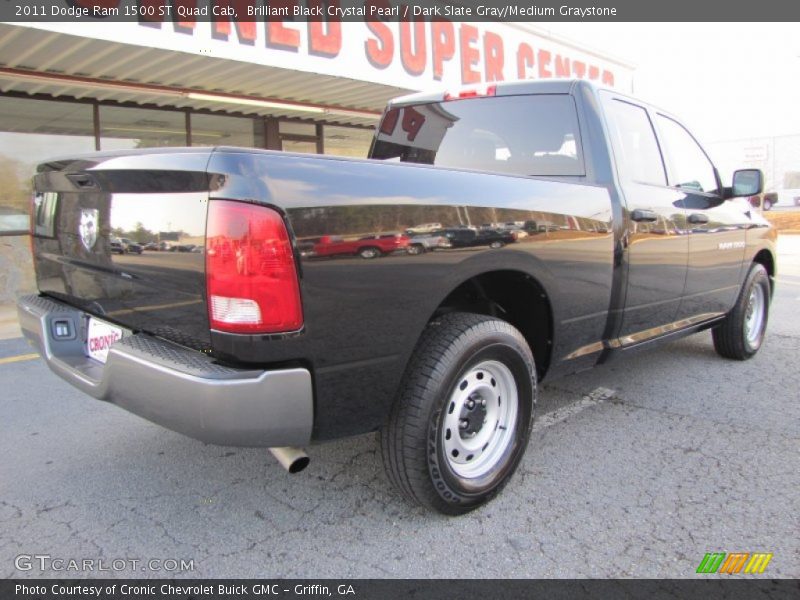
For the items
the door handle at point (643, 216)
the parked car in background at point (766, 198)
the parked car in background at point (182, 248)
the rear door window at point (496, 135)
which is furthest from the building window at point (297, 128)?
the parked car in background at point (182, 248)

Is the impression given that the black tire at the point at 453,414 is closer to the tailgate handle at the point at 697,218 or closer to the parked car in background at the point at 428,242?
the parked car in background at the point at 428,242

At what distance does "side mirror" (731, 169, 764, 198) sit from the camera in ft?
13.8

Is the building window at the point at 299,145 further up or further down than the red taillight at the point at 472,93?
further up

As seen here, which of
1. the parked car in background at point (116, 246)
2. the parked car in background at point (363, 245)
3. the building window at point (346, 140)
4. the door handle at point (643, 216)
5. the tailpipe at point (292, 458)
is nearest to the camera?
the parked car in background at point (363, 245)

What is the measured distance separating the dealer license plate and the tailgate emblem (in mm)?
318

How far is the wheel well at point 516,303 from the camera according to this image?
2.72 meters

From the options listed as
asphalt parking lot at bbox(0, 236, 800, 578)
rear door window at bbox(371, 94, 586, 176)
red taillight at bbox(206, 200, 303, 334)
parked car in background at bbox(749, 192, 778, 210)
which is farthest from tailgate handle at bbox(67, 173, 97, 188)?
parked car in background at bbox(749, 192, 778, 210)

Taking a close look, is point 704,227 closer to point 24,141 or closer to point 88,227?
point 88,227

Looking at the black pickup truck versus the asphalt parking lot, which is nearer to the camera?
the black pickup truck

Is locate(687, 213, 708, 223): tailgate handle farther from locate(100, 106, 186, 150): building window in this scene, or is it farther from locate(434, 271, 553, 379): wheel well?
locate(100, 106, 186, 150): building window

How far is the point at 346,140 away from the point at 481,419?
10.9 meters

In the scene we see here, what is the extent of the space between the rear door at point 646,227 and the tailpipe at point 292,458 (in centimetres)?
202

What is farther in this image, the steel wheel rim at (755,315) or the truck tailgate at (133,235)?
the steel wheel rim at (755,315)

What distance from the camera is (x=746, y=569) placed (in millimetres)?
2186
